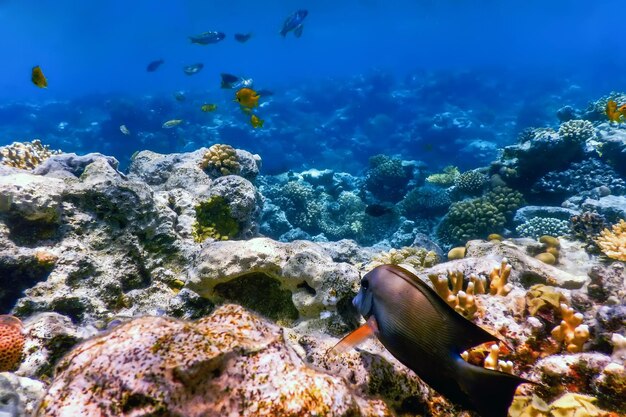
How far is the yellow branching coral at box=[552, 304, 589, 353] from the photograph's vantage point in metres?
2.56

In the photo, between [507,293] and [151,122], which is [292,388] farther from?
[151,122]

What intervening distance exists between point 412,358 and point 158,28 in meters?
107

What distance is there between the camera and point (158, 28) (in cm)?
8862

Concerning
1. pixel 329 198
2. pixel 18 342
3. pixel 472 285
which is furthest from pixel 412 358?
pixel 329 198

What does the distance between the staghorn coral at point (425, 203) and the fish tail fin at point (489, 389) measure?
10.8 metres

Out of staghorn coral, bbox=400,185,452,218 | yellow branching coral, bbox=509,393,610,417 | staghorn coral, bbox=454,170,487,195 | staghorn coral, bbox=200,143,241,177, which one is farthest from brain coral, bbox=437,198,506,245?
yellow branching coral, bbox=509,393,610,417

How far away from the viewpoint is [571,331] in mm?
2670

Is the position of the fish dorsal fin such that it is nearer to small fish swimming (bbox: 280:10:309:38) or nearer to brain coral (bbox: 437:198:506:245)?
brain coral (bbox: 437:198:506:245)

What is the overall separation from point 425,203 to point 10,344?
439 inches

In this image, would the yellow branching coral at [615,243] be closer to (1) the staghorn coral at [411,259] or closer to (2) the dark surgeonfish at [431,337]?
(1) the staghorn coral at [411,259]

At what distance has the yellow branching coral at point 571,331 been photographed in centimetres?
256

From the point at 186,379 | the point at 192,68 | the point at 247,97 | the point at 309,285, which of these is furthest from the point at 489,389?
the point at 192,68

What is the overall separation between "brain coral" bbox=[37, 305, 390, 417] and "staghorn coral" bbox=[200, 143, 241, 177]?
252 inches

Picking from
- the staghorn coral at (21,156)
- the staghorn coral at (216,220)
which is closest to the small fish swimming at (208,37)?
the staghorn coral at (21,156)
